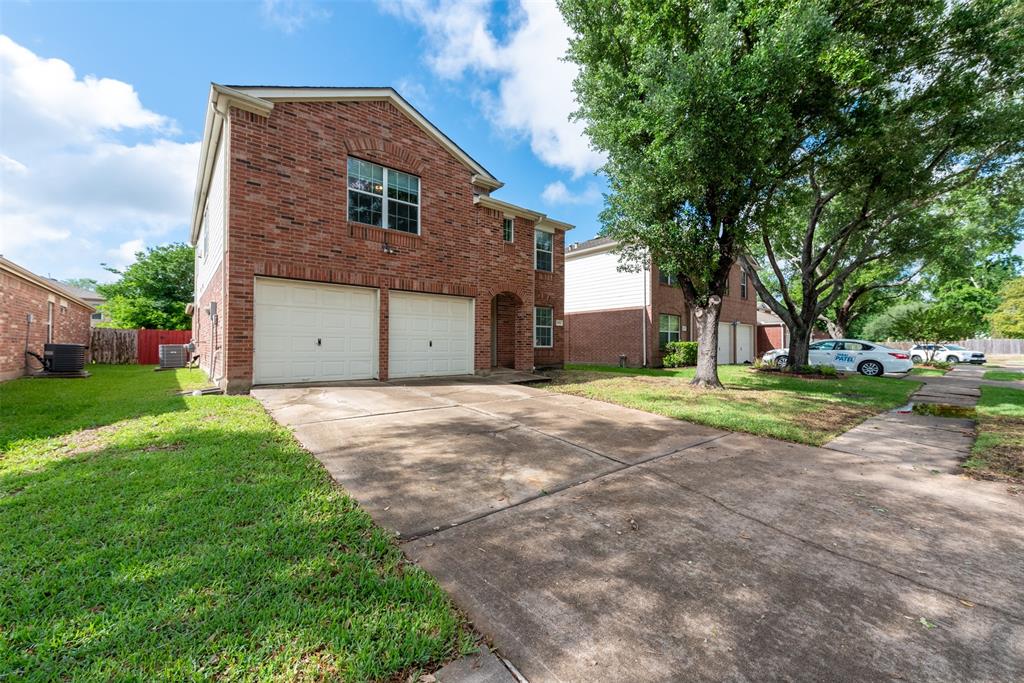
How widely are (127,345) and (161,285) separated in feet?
41.9

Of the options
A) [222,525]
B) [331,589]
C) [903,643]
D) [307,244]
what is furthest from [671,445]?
[307,244]

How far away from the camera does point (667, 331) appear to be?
18.7m

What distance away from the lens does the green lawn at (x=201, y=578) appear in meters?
1.67

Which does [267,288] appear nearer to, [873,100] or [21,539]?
[21,539]

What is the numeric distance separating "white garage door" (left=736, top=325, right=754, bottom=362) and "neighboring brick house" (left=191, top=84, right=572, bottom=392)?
1578 cm

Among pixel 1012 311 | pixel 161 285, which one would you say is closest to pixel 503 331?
pixel 161 285

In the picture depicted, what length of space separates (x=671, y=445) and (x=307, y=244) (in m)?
8.17

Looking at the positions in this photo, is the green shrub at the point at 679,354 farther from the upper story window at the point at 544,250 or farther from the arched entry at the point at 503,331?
the arched entry at the point at 503,331

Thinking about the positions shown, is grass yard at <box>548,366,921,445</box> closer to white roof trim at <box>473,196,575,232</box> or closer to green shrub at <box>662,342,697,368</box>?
green shrub at <box>662,342,697,368</box>

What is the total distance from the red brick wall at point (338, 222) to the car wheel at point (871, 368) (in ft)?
47.8

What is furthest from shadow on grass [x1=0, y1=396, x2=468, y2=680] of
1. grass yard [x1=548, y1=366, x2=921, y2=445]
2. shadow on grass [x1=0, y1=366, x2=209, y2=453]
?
grass yard [x1=548, y1=366, x2=921, y2=445]

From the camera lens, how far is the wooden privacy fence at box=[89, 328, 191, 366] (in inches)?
692

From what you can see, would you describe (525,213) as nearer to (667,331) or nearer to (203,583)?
(667,331)

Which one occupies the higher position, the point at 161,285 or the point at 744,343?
the point at 161,285
